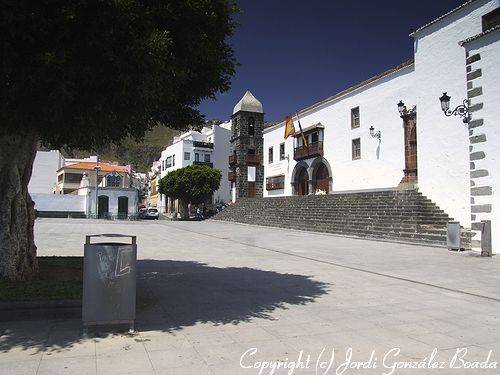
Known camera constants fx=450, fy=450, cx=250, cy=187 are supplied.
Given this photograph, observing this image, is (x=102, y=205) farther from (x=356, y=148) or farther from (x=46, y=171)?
(x=356, y=148)

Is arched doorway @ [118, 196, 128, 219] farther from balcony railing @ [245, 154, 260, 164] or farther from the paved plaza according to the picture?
the paved plaza

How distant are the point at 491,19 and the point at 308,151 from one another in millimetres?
18974

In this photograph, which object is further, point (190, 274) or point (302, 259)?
point (302, 259)

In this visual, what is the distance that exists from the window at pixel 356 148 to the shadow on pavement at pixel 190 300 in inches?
852

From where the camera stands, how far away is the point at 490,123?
13734 millimetres

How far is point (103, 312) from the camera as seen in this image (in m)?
4.83

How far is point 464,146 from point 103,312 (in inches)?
656

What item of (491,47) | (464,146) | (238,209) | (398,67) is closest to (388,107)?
(398,67)

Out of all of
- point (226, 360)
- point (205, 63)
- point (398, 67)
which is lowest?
point (226, 360)

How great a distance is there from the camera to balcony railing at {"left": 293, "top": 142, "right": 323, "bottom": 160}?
→ 34062mm

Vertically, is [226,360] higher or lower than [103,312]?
lower

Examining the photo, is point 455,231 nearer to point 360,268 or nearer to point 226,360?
point 360,268

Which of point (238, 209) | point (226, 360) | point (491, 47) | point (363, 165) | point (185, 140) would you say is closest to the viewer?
point (226, 360)

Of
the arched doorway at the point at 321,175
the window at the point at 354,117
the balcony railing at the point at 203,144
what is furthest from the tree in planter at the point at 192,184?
the window at the point at 354,117
